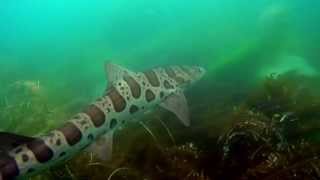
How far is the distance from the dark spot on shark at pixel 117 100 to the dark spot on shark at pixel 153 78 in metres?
0.98

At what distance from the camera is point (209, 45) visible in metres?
19.9

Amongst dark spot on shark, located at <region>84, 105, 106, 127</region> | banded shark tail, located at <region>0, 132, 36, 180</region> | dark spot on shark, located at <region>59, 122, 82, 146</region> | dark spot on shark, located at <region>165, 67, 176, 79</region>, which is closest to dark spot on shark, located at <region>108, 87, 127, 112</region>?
dark spot on shark, located at <region>84, 105, 106, 127</region>

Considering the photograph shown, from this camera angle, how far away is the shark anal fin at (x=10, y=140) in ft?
19.4

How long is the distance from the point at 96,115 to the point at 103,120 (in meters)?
0.13

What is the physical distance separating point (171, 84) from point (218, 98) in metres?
1.73

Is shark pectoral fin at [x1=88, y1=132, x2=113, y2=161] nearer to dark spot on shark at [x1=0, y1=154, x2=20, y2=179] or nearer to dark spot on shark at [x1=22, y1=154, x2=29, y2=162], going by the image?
dark spot on shark at [x1=22, y1=154, x2=29, y2=162]

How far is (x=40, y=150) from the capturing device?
6.61 m

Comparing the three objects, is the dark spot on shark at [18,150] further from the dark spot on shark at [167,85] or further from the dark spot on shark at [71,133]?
the dark spot on shark at [167,85]

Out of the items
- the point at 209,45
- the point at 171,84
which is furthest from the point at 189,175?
the point at 209,45

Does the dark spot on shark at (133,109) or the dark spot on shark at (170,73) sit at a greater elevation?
the dark spot on shark at (170,73)

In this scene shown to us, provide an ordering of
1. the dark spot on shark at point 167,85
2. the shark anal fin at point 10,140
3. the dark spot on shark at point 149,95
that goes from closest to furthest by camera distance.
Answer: the shark anal fin at point 10,140
the dark spot on shark at point 149,95
the dark spot on shark at point 167,85

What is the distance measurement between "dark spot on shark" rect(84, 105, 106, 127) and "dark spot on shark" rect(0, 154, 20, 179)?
156cm

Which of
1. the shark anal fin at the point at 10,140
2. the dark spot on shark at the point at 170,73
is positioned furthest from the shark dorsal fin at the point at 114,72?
the shark anal fin at the point at 10,140

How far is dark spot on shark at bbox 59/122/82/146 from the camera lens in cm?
706
